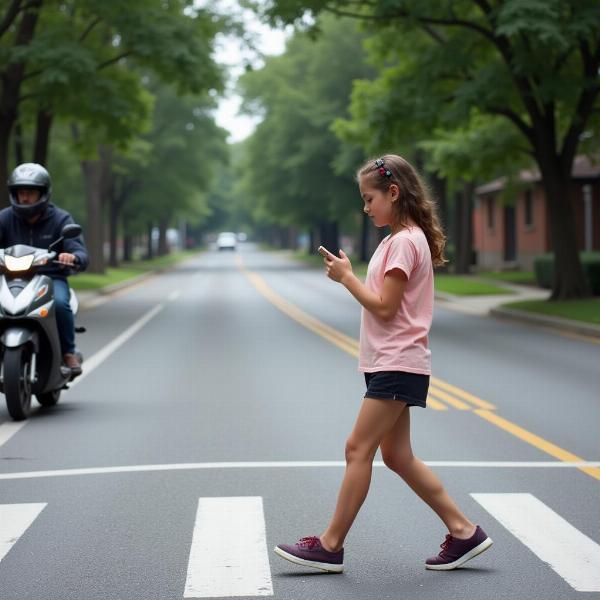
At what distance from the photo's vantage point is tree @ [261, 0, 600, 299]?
20375mm

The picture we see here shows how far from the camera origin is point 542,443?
8922 mm

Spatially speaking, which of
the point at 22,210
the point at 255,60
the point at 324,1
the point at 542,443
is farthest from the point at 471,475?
the point at 255,60

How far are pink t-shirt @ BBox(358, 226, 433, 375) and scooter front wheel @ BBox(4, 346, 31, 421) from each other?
4922 millimetres

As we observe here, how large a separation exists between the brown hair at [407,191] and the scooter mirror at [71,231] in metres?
4.59

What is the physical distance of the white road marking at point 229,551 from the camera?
16.7 feet

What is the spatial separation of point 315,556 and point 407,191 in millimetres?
1650

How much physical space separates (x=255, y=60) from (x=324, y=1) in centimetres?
960

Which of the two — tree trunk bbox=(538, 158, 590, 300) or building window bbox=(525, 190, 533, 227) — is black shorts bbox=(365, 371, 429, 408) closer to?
tree trunk bbox=(538, 158, 590, 300)

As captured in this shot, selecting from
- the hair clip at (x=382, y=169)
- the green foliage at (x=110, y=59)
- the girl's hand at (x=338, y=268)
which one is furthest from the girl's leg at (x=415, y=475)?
the green foliage at (x=110, y=59)

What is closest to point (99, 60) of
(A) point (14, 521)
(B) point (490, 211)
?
(A) point (14, 521)

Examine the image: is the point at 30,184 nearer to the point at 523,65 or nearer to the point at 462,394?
the point at 462,394

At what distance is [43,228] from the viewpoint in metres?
10.2

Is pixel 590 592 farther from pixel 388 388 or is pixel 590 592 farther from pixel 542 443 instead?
pixel 542 443

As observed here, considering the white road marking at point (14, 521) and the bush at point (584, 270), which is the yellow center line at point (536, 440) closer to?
the white road marking at point (14, 521)
